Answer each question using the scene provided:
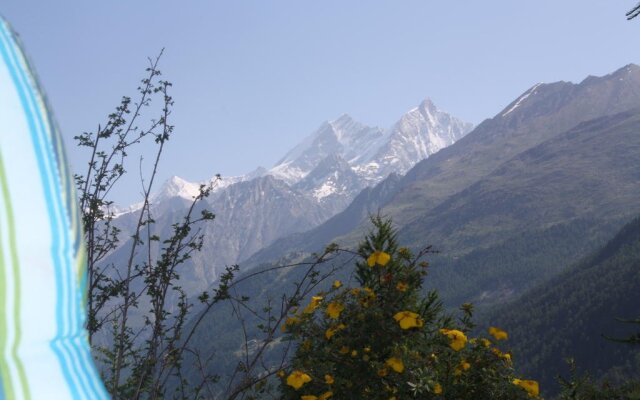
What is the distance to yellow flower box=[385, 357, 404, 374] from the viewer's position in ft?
13.8

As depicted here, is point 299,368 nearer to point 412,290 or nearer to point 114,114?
point 412,290

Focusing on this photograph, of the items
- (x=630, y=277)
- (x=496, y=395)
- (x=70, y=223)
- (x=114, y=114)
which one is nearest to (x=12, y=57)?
(x=70, y=223)

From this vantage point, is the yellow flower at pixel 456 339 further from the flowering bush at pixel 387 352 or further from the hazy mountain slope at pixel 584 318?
the hazy mountain slope at pixel 584 318

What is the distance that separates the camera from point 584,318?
545 feet

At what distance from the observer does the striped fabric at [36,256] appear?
0.57m

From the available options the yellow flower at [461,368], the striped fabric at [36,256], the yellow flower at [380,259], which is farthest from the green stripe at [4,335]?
the yellow flower at [461,368]

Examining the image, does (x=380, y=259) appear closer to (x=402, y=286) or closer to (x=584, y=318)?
(x=402, y=286)

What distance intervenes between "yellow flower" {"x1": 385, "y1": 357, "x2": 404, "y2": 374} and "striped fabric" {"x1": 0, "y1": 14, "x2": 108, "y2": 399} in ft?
12.2

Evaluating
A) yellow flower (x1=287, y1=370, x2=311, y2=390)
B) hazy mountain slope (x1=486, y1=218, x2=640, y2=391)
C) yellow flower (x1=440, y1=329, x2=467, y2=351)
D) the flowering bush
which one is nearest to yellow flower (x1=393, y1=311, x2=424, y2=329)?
the flowering bush

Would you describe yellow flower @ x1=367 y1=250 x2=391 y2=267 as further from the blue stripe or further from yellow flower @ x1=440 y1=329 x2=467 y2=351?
the blue stripe

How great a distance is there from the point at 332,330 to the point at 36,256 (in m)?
4.30

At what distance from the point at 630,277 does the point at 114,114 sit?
188m

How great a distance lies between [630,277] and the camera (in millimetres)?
168250

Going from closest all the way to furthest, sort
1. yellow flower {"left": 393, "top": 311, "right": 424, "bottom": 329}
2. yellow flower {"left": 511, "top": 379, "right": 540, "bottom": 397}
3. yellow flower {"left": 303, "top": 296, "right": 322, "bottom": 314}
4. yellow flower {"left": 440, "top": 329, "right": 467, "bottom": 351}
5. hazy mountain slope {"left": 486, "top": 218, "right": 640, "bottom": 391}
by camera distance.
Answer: yellow flower {"left": 393, "top": 311, "right": 424, "bottom": 329}
yellow flower {"left": 440, "top": 329, "right": 467, "bottom": 351}
yellow flower {"left": 303, "top": 296, "right": 322, "bottom": 314}
yellow flower {"left": 511, "top": 379, "right": 540, "bottom": 397}
hazy mountain slope {"left": 486, "top": 218, "right": 640, "bottom": 391}
